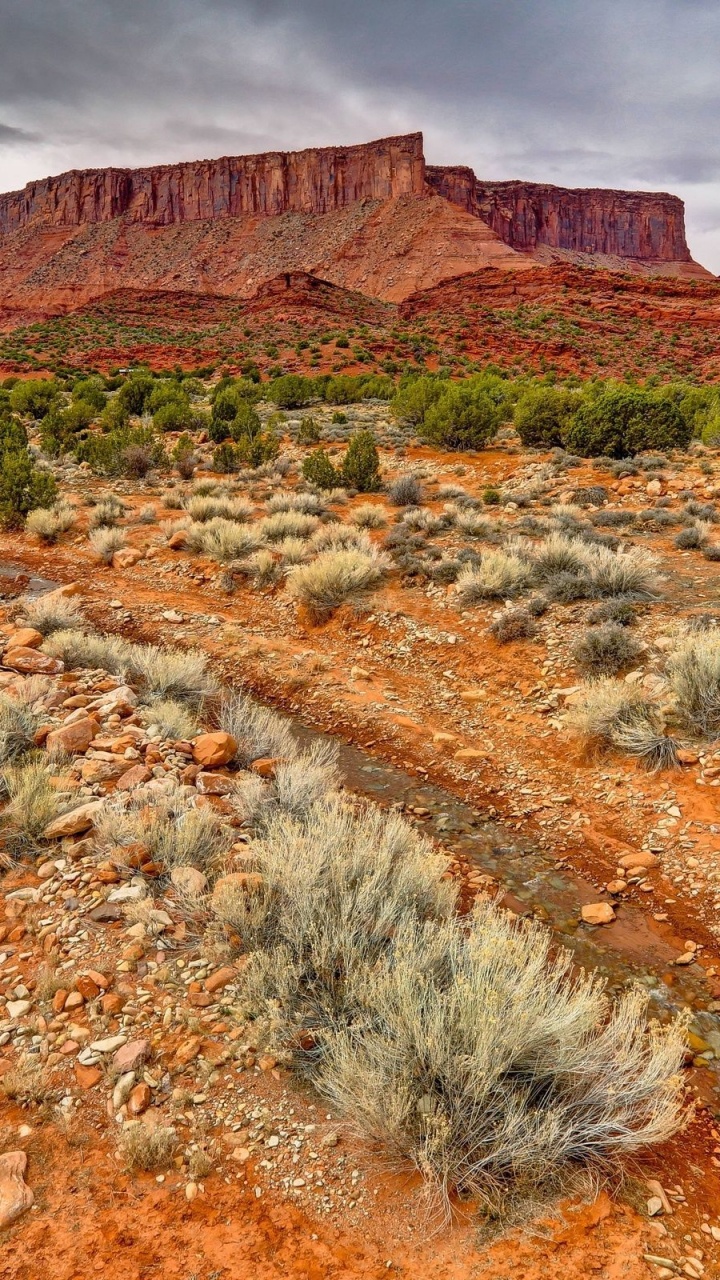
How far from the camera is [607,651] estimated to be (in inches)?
272

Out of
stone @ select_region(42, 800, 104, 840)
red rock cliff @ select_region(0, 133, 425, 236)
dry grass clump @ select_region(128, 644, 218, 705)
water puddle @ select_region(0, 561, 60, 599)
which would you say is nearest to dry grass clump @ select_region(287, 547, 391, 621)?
dry grass clump @ select_region(128, 644, 218, 705)

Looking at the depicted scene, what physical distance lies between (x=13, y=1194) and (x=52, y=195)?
417 ft

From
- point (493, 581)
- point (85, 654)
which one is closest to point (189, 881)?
point (85, 654)

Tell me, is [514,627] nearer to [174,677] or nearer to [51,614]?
[174,677]

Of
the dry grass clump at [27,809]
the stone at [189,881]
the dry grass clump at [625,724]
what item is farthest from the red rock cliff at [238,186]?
the stone at [189,881]

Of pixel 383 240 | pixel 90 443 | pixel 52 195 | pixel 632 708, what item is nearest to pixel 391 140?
pixel 383 240

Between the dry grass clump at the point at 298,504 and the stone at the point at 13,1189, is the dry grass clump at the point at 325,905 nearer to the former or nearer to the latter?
the stone at the point at 13,1189

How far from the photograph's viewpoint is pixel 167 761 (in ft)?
16.6

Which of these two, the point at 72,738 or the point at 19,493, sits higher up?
the point at 19,493

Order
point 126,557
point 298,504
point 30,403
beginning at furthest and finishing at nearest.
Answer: point 30,403, point 298,504, point 126,557

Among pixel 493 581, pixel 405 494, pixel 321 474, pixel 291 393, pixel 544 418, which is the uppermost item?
pixel 291 393

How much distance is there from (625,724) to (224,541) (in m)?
7.08

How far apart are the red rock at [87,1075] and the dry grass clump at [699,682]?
504 cm

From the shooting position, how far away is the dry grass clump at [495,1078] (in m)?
2.43
